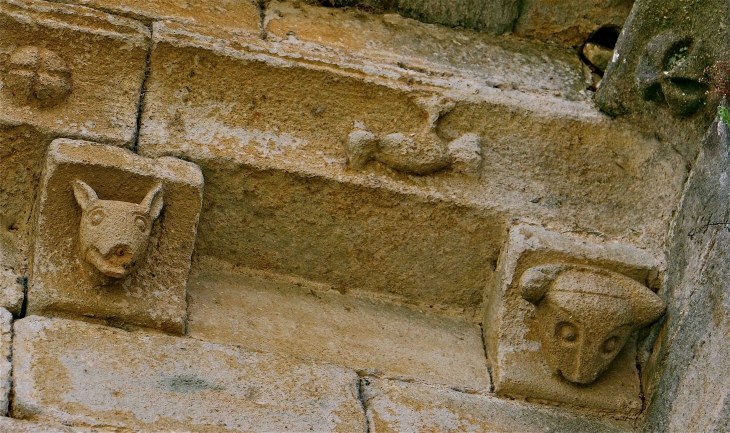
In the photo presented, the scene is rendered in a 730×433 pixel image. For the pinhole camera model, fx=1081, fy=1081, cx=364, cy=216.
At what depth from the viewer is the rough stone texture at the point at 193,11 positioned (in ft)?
11.4

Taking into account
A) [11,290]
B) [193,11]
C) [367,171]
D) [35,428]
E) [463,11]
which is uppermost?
[463,11]

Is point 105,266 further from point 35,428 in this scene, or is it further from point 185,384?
point 35,428

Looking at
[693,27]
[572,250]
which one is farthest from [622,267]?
[693,27]

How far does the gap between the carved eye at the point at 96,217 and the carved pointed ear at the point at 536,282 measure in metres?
1.20

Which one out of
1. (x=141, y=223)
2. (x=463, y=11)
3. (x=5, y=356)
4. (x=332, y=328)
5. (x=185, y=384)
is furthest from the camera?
(x=463, y=11)

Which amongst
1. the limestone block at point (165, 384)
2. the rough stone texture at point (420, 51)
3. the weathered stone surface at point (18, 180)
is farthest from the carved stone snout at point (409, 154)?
the weathered stone surface at point (18, 180)

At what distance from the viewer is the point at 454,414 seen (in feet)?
9.96

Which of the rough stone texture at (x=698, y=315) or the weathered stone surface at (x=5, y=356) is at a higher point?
the rough stone texture at (x=698, y=315)

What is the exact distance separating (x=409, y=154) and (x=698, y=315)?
980mm

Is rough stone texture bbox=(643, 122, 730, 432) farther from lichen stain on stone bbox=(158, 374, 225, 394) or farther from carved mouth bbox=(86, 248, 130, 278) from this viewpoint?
carved mouth bbox=(86, 248, 130, 278)

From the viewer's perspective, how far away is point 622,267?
10.8ft

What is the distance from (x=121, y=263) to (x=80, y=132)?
1.62ft

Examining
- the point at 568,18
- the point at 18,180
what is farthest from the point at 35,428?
the point at 568,18

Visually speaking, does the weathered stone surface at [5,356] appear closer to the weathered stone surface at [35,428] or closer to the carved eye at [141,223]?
the weathered stone surface at [35,428]
